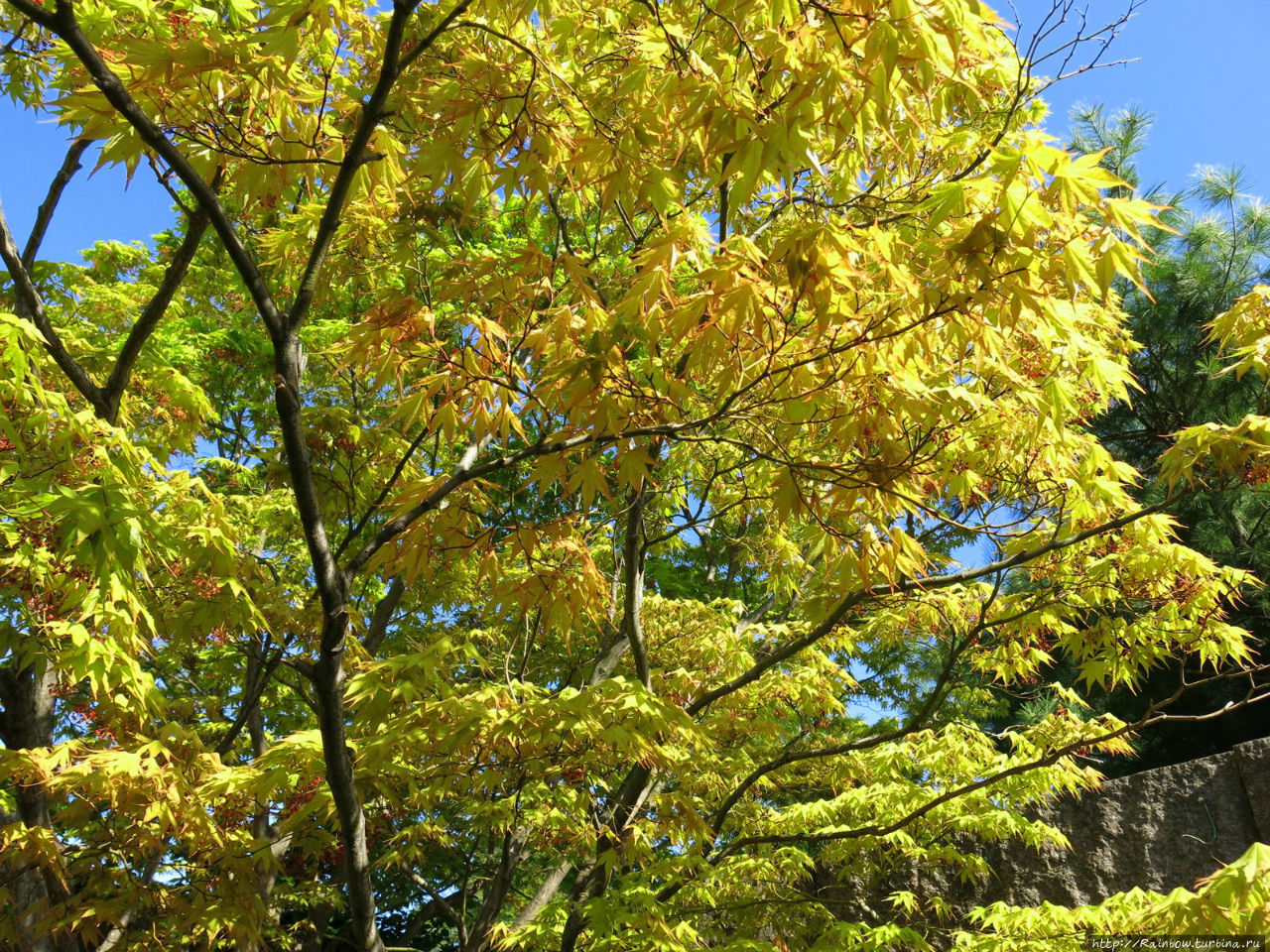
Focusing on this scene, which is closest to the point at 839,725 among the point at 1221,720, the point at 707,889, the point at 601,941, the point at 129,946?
the point at 1221,720

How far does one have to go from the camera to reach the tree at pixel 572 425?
98.8 inches

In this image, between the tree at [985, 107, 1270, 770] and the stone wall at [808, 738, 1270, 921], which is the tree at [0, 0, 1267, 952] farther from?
the tree at [985, 107, 1270, 770]

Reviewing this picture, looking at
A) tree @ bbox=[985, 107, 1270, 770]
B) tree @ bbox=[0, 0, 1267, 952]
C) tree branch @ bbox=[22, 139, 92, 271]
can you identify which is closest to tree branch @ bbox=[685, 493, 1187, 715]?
tree @ bbox=[0, 0, 1267, 952]

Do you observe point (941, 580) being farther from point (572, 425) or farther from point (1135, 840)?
point (1135, 840)

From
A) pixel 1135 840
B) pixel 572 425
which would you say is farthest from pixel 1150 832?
pixel 572 425

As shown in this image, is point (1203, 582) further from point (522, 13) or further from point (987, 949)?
point (522, 13)

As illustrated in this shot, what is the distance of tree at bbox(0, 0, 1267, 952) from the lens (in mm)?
2510

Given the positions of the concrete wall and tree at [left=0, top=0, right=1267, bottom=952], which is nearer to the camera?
tree at [left=0, top=0, right=1267, bottom=952]

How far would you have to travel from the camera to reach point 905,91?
2.36 meters

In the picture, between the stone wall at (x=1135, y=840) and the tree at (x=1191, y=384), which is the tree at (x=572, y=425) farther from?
the tree at (x=1191, y=384)

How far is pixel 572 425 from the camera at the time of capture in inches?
113

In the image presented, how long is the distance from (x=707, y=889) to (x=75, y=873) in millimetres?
→ 3107

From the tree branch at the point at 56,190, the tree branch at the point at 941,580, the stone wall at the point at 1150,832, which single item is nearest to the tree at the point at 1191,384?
the stone wall at the point at 1150,832

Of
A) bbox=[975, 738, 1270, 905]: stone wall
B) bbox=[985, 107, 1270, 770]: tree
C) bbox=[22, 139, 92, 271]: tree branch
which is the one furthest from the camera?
bbox=[985, 107, 1270, 770]: tree
